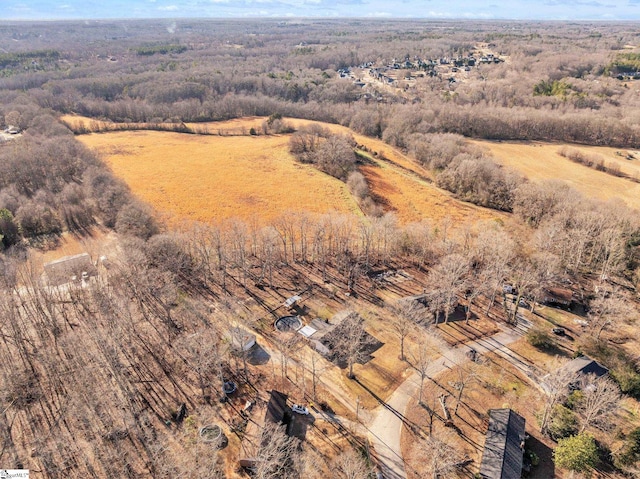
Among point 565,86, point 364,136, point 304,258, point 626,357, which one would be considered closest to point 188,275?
point 304,258

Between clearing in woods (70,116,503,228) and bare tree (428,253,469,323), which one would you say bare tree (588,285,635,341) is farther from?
clearing in woods (70,116,503,228)

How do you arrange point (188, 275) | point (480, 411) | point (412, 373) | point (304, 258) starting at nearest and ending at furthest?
point (480, 411)
point (412, 373)
point (188, 275)
point (304, 258)

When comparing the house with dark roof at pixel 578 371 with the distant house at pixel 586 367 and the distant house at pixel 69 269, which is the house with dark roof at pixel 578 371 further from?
the distant house at pixel 69 269

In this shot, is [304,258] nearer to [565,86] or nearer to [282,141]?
[282,141]

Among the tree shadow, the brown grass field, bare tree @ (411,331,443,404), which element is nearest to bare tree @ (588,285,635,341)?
bare tree @ (411,331,443,404)

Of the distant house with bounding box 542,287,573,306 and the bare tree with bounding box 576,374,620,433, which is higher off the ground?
the bare tree with bounding box 576,374,620,433
